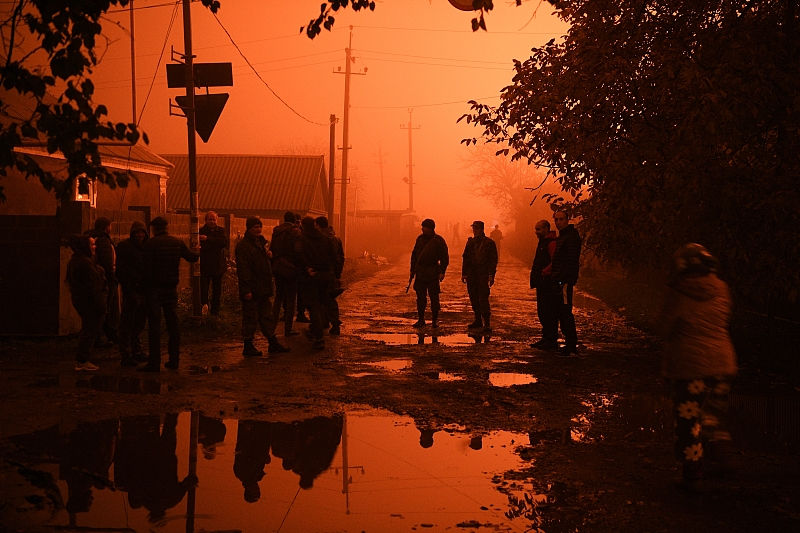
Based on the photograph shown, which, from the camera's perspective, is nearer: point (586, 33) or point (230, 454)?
point (230, 454)

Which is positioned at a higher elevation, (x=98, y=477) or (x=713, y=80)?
(x=713, y=80)

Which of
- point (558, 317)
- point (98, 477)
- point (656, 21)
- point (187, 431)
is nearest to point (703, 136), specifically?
point (656, 21)

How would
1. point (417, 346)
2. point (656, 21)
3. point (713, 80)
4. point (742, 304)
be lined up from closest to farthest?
point (713, 80)
point (656, 21)
point (417, 346)
point (742, 304)

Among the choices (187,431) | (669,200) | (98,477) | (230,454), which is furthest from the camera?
(669,200)

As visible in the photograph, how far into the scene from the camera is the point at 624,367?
11.3m

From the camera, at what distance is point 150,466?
6316 mm

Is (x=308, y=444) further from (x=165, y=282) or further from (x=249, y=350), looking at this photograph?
(x=249, y=350)

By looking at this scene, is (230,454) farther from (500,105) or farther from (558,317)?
(500,105)

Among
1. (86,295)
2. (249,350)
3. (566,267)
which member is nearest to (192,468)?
(86,295)

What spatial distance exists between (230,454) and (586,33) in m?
8.40

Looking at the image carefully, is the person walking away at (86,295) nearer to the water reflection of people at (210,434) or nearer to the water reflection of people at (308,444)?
the water reflection of people at (210,434)

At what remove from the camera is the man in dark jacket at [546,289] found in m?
12.5

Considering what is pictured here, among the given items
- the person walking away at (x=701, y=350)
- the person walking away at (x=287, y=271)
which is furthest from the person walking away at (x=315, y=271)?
the person walking away at (x=701, y=350)

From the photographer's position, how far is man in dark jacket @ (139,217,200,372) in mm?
10258
